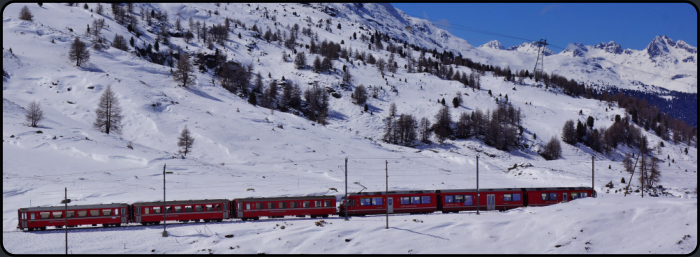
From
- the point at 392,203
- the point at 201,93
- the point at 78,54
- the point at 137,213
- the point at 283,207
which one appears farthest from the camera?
the point at 201,93

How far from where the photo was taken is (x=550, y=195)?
132ft

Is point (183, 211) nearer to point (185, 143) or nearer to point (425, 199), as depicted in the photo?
point (425, 199)

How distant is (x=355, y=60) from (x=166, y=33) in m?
73.3

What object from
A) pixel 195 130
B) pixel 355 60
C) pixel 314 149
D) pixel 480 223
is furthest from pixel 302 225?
pixel 355 60

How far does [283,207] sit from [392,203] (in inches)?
391

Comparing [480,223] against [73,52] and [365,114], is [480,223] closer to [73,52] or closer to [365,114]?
[365,114]

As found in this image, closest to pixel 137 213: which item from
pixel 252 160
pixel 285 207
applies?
pixel 285 207

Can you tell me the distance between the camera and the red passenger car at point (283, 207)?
35.3m

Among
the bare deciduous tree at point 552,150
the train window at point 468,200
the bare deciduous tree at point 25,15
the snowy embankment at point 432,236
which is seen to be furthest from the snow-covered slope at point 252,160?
the bare deciduous tree at point 552,150

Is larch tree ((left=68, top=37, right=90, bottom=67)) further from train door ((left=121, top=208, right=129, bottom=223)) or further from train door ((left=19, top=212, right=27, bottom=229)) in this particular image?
train door ((left=121, top=208, right=129, bottom=223))

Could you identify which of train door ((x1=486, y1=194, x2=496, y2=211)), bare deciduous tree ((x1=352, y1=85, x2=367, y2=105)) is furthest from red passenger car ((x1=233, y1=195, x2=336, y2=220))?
bare deciduous tree ((x1=352, y1=85, x2=367, y2=105))

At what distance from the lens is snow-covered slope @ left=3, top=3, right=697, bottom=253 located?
1126 inches

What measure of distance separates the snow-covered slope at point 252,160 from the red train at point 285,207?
194cm

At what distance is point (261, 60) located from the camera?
499 ft
